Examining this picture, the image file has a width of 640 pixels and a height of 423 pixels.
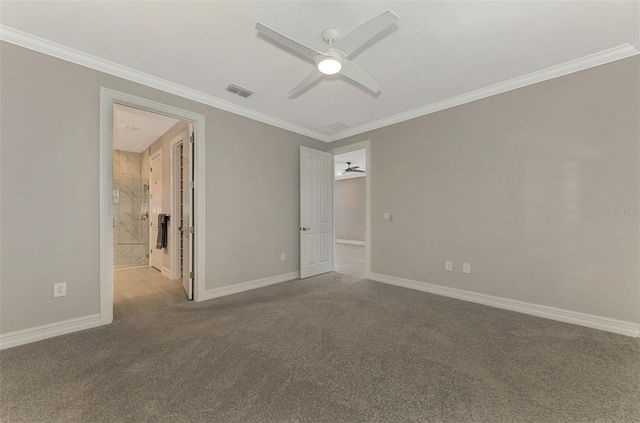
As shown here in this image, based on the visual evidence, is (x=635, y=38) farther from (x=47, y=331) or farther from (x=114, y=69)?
(x=47, y=331)

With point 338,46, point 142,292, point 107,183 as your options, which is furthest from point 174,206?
point 338,46

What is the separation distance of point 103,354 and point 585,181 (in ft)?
15.1

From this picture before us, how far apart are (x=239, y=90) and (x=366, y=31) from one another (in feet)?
6.48

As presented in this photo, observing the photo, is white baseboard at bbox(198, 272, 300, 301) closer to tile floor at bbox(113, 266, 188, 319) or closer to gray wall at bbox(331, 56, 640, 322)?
tile floor at bbox(113, 266, 188, 319)

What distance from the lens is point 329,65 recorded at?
2.08 m

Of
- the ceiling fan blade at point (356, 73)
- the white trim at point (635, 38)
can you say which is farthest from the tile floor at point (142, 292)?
the white trim at point (635, 38)

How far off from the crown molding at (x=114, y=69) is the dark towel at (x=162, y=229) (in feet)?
8.03

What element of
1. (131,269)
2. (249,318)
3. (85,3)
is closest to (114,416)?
(249,318)

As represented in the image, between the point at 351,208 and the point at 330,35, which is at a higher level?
the point at 330,35

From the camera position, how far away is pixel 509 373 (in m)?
1.85

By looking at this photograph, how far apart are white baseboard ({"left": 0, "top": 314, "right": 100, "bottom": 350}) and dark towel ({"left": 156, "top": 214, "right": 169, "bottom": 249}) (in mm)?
2366

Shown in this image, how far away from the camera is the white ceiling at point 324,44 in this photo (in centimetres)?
196

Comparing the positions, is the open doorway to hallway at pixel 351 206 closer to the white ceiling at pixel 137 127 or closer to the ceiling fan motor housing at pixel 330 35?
the white ceiling at pixel 137 127

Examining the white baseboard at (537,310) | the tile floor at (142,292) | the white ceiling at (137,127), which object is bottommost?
the tile floor at (142,292)
